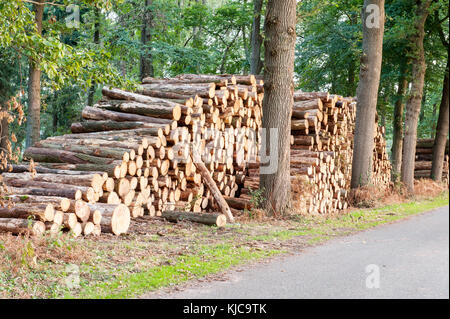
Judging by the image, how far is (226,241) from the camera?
7.61 metres

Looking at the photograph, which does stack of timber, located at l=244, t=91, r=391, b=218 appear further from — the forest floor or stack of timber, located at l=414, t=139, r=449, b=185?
stack of timber, located at l=414, t=139, r=449, b=185

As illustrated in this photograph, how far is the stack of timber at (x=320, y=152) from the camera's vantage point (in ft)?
38.0

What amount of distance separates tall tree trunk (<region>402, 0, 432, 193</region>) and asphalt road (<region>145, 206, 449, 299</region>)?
993 cm

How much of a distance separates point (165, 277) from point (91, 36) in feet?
64.8

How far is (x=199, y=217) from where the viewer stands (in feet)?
30.1

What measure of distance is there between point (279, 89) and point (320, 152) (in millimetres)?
2723

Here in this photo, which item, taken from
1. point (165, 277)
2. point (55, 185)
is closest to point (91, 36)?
point (55, 185)

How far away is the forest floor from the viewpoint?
5.11 m

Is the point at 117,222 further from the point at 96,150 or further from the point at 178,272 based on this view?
→ the point at 178,272

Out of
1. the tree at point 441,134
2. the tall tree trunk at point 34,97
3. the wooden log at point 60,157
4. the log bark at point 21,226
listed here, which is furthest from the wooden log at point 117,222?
the tree at point 441,134

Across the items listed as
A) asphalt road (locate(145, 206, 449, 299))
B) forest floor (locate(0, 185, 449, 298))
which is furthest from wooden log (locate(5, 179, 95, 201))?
asphalt road (locate(145, 206, 449, 299))

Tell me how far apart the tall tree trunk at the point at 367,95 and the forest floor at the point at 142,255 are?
4.74 metres

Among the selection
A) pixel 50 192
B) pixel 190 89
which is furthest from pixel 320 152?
pixel 50 192

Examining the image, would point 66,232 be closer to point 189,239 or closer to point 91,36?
point 189,239
